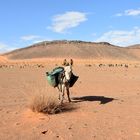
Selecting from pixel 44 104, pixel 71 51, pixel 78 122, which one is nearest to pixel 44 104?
pixel 44 104

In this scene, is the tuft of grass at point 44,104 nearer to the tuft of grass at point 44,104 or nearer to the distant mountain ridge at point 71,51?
the tuft of grass at point 44,104

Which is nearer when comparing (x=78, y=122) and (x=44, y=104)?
(x=78, y=122)

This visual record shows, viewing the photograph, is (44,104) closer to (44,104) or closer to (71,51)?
(44,104)

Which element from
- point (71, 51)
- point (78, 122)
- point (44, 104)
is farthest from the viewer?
point (71, 51)

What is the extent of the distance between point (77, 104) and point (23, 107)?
6.52ft

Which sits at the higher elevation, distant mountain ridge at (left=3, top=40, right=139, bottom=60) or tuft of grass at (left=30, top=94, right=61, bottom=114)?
distant mountain ridge at (left=3, top=40, right=139, bottom=60)

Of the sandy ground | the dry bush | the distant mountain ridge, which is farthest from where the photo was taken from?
the distant mountain ridge

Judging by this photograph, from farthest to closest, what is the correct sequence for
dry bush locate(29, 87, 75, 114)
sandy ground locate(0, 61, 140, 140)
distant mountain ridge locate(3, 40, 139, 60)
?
1. distant mountain ridge locate(3, 40, 139, 60)
2. dry bush locate(29, 87, 75, 114)
3. sandy ground locate(0, 61, 140, 140)

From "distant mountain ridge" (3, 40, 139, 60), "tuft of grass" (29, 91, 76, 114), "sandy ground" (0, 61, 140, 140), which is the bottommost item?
"sandy ground" (0, 61, 140, 140)

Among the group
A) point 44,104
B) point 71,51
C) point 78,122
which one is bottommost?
point 78,122

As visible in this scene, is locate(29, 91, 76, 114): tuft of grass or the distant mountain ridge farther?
the distant mountain ridge

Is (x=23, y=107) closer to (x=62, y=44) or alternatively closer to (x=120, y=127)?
(x=120, y=127)

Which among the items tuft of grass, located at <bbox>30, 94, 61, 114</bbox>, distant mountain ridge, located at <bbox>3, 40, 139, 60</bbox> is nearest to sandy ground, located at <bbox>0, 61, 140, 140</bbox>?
tuft of grass, located at <bbox>30, 94, 61, 114</bbox>

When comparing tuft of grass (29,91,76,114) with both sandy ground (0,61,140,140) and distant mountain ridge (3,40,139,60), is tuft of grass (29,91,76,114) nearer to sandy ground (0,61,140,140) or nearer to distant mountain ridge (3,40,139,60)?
sandy ground (0,61,140,140)
